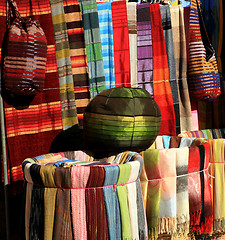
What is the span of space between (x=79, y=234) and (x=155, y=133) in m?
0.62

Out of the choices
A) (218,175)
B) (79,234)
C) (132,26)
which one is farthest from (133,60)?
(79,234)

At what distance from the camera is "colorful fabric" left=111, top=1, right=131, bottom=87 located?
233 centimetres

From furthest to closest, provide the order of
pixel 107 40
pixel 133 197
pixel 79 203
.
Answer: pixel 107 40, pixel 133 197, pixel 79 203

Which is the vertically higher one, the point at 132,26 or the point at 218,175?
the point at 132,26

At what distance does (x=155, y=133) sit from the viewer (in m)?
1.76

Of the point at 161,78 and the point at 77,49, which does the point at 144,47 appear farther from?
the point at 77,49

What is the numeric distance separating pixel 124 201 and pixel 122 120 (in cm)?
39

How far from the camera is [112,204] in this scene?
139 cm

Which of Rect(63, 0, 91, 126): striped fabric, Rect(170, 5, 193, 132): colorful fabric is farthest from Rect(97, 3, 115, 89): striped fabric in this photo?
Rect(170, 5, 193, 132): colorful fabric

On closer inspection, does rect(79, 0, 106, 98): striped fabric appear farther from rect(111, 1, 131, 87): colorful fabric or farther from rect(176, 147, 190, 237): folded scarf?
rect(176, 147, 190, 237): folded scarf

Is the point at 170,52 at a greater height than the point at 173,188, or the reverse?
A: the point at 170,52

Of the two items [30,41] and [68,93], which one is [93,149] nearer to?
[68,93]

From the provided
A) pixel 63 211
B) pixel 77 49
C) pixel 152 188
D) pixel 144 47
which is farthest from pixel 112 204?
pixel 144 47

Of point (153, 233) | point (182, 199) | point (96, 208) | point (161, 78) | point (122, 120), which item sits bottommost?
point (153, 233)
